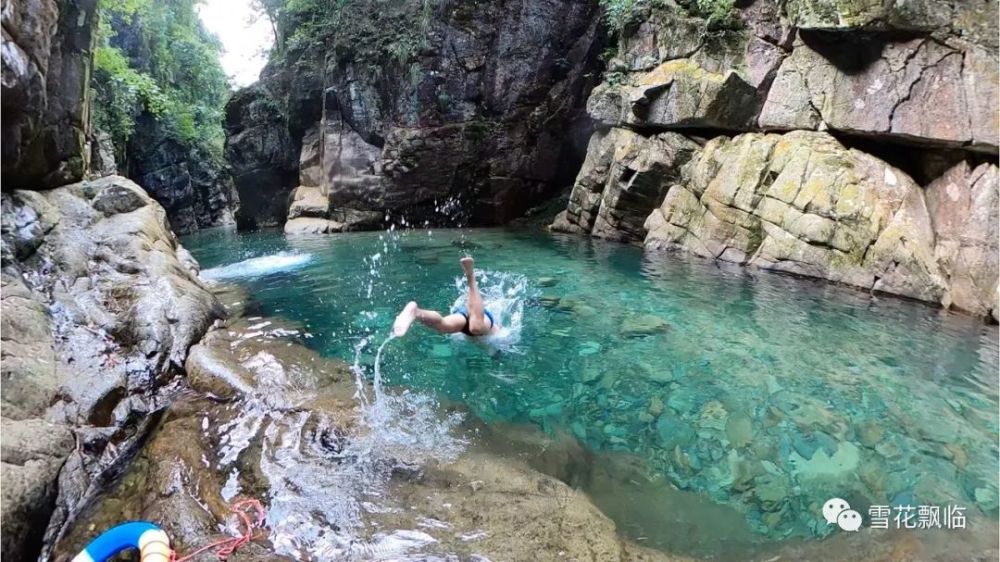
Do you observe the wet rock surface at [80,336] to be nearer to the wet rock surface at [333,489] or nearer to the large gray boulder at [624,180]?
the wet rock surface at [333,489]

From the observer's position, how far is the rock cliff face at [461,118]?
55.0 ft

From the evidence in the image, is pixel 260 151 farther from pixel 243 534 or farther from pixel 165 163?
pixel 243 534

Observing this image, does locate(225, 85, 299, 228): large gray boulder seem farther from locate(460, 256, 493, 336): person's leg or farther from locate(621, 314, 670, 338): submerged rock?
locate(621, 314, 670, 338): submerged rock

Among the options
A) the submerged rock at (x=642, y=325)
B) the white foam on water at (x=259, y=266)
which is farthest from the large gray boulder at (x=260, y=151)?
the submerged rock at (x=642, y=325)

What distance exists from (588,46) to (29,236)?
51.1 feet

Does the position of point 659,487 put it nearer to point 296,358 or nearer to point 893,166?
point 296,358

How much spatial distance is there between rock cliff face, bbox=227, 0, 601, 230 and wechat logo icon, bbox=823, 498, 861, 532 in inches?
599

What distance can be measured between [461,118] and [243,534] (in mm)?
15881

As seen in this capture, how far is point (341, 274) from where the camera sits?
10.1 meters

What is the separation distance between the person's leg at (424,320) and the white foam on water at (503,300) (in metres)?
0.55

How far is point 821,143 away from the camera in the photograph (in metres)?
9.50

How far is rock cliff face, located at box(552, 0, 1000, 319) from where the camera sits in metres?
7.43

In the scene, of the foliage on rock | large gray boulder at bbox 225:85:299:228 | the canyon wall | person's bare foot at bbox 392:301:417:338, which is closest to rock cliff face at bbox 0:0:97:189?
the canyon wall

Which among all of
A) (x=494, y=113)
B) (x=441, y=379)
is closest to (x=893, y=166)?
(x=441, y=379)
